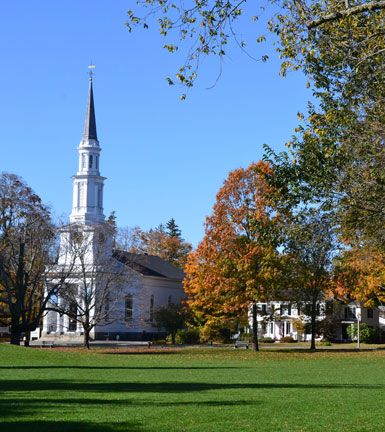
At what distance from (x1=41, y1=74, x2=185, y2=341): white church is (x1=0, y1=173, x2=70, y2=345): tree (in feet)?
7.02

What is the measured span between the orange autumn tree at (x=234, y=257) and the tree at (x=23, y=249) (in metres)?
10.5

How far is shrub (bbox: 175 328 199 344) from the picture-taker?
229 feet

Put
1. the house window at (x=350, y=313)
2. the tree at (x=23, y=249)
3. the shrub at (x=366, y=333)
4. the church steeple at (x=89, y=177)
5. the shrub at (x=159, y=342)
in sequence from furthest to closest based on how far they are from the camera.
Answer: the house window at (x=350, y=313) → the church steeple at (x=89, y=177) → the shrub at (x=366, y=333) → the shrub at (x=159, y=342) → the tree at (x=23, y=249)

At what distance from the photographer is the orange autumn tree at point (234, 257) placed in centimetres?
5072

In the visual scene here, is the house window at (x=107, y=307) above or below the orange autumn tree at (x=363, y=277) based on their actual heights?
below

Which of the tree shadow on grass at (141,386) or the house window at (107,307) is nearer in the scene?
the tree shadow on grass at (141,386)

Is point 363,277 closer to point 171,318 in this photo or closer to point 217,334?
point 217,334

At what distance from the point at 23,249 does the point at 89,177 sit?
30250 mm

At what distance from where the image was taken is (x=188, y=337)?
2756 inches

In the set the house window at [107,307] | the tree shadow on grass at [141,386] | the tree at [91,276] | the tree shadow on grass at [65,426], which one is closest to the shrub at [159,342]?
the house window at [107,307]

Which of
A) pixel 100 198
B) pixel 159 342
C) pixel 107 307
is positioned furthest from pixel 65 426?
pixel 100 198

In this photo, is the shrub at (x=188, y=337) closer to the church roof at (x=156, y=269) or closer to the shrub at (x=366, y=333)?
the church roof at (x=156, y=269)

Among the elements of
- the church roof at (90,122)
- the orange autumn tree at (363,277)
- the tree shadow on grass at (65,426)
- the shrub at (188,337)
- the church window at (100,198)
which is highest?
the church roof at (90,122)

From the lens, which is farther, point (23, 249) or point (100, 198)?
point (100, 198)
